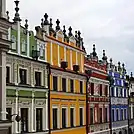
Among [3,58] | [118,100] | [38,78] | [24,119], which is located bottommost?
[24,119]

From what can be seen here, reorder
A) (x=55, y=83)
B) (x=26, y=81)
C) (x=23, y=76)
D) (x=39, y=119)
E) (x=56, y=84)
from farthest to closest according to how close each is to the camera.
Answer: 1. (x=56, y=84)
2. (x=55, y=83)
3. (x=39, y=119)
4. (x=26, y=81)
5. (x=23, y=76)

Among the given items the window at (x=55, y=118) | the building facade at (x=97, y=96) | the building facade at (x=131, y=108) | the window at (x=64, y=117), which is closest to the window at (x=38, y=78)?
the window at (x=55, y=118)

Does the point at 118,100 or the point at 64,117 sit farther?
the point at 118,100

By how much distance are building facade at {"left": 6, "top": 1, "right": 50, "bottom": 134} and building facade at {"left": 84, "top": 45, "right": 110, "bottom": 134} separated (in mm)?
10064

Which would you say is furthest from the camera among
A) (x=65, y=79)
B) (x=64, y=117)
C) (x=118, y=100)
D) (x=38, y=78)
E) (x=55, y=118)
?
(x=118, y=100)

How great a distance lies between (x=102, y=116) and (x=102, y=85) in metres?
3.31

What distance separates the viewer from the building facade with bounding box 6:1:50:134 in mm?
28766

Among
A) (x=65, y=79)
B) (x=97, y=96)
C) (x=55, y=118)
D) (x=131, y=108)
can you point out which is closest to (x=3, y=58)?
(x=55, y=118)

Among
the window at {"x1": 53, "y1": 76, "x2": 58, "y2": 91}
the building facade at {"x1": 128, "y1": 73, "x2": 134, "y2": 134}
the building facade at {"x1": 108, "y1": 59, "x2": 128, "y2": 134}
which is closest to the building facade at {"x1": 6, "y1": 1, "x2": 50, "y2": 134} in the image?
the window at {"x1": 53, "y1": 76, "x2": 58, "y2": 91}

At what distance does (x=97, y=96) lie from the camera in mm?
45281

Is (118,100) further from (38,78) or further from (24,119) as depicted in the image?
(24,119)

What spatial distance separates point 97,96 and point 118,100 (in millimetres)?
8772

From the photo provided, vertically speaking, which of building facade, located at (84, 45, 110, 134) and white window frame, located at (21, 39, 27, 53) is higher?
white window frame, located at (21, 39, 27, 53)

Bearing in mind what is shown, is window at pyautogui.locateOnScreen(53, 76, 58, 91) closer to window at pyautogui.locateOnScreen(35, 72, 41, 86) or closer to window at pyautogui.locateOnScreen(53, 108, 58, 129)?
window at pyautogui.locateOnScreen(53, 108, 58, 129)
